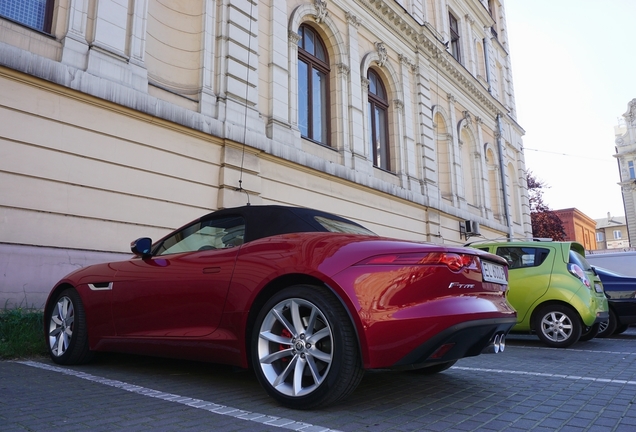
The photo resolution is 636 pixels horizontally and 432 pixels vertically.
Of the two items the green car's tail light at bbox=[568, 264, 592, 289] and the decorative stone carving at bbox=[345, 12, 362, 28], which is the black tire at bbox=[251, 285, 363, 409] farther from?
the decorative stone carving at bbox=[345, 12, 362, 28]

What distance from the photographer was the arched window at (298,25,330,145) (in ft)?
41.8

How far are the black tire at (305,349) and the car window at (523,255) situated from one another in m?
5.30

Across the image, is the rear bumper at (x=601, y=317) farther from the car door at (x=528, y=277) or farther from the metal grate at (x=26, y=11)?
the metal grate at (x=26, y=11)

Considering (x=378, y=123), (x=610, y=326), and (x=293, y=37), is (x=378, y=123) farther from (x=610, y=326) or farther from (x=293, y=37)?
(x=610, y=326)

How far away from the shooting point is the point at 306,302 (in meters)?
2.92

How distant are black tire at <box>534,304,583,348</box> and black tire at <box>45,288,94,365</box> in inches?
233

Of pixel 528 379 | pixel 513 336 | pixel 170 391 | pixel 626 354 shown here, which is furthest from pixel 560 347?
pixel 170 391

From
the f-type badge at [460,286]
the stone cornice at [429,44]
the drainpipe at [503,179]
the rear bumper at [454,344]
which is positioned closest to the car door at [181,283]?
the rear bumper at [454,344]

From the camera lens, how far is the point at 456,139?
20.1m

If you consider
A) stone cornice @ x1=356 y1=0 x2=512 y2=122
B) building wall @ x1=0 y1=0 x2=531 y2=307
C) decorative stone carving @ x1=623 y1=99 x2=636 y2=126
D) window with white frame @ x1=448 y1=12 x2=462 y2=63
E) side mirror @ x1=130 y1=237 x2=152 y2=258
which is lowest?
side mirror @ x1=130 y1=237 x2=152 y2=258

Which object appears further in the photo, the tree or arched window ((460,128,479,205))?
the tree

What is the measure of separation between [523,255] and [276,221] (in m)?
5.19

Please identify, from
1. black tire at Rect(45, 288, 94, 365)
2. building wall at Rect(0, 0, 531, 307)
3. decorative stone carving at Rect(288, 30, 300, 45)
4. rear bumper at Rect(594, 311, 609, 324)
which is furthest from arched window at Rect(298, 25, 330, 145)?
black tire at Rect(45, 288, 94, 365)

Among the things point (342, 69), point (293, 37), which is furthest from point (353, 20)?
point (293, 37)
